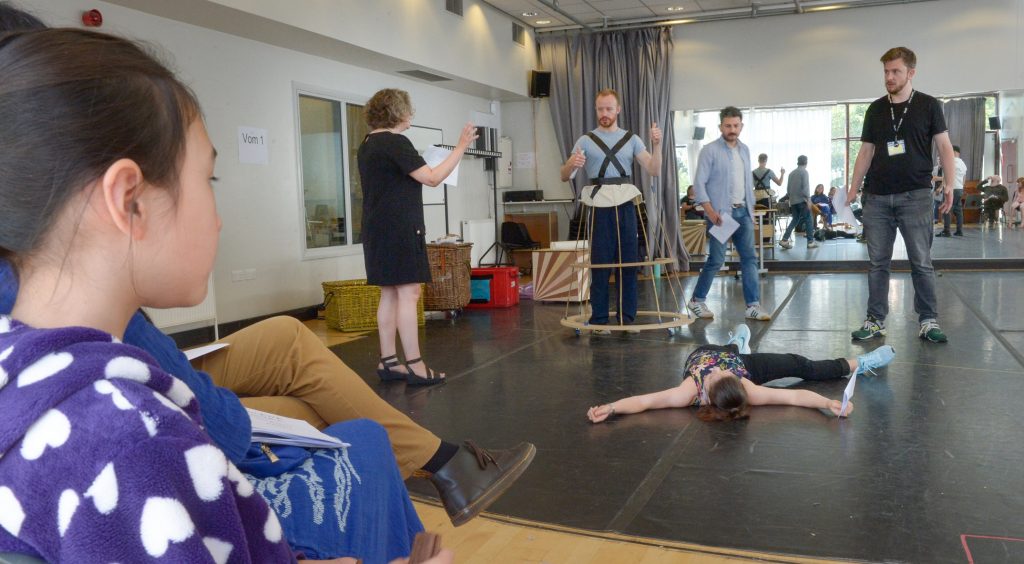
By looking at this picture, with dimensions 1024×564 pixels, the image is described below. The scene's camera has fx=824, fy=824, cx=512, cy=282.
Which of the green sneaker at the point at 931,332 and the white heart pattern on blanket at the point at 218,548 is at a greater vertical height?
the white heart pattern on blanket at the point at 218,548

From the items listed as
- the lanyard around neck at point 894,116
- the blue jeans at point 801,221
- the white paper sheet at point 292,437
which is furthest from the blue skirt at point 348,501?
the blue jeans at point 801,221

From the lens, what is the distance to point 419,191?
4.07m

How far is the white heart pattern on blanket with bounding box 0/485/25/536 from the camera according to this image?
54cm

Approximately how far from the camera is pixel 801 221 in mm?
11641

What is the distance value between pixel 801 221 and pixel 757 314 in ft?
21.1

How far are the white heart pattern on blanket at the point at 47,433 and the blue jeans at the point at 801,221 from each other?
11775mm

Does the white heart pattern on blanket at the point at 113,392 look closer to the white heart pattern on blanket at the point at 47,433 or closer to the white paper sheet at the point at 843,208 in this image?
the white heart pattern on blanket at the point at 47,433

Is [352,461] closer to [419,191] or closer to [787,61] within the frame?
[419,191]

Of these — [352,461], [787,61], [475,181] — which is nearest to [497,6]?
[475,181]

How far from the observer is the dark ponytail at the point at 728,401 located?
10.5ft

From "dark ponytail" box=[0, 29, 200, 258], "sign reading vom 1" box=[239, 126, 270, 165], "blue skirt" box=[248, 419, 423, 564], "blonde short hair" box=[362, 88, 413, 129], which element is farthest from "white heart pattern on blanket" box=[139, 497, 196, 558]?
"sign reading vom 1" box=[239, 126, 270, 165]

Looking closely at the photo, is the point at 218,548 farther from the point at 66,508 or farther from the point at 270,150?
the point at 270,150

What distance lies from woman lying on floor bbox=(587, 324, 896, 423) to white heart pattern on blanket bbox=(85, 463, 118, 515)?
2801 mm

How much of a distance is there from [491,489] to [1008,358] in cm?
340
